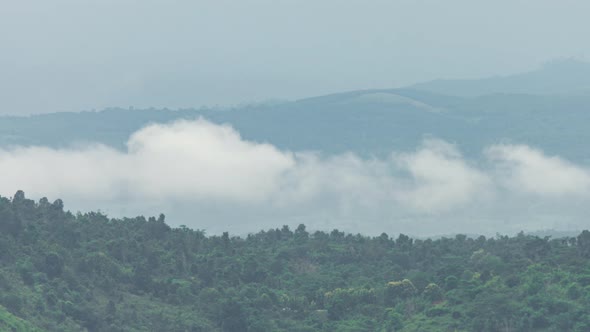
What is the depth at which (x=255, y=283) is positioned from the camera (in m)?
89.6

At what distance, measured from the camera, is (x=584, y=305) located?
76500 millimetres

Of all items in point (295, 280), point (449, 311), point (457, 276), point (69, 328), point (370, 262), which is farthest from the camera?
point (370, 262)

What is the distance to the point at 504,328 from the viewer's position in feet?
251

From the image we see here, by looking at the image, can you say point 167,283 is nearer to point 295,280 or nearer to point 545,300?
point 295,280

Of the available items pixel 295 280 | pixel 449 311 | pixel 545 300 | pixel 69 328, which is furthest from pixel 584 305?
pixel 69 328

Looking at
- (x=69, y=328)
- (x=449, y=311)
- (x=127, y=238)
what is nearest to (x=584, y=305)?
(x=449, y=311)

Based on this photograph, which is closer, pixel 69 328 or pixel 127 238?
pixel 69 328

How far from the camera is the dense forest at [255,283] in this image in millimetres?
77438

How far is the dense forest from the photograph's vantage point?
77438 mm

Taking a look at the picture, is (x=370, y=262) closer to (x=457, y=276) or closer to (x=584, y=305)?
(x=457, y=276)

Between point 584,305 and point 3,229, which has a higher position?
point 3,229

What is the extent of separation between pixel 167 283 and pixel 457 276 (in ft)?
59.2

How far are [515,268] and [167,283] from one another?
2164 cm

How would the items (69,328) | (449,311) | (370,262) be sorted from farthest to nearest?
(370,262)
(449,311)
(69,328)
